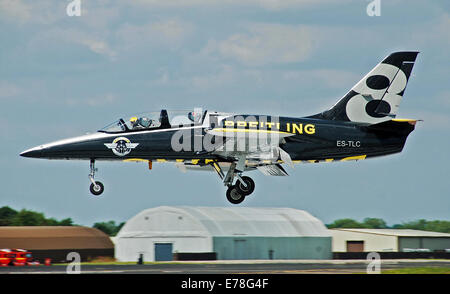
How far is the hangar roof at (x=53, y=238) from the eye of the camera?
244 feet

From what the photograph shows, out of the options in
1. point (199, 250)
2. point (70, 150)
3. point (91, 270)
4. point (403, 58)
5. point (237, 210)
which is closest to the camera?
point (70, 150)

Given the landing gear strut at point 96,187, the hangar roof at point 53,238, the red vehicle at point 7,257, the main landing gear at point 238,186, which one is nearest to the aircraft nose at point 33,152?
the landing gear strut at point 96,187

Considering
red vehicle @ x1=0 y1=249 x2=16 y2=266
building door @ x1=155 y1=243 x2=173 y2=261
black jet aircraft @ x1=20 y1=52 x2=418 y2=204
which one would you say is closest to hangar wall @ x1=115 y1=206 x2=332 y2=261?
building door @ x1=155 y1=243 x2=173 y2=261

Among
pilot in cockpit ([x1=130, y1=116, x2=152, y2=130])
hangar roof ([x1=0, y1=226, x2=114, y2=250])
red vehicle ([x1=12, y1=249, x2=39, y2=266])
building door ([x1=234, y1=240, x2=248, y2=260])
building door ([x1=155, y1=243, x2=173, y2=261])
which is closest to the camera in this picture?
pilot in cockpit ([x1=130, y1=116, x2=152, y2=130])

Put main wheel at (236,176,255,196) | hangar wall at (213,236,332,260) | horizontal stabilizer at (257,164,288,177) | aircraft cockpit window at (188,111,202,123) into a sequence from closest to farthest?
aircraft cockpit window at (188,111,202,123), main wheel at (236,176,255,196), horizontal stabilizer at (257,164,288,177), hangar wall at (213,236,332,260)

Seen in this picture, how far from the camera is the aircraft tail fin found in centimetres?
4600

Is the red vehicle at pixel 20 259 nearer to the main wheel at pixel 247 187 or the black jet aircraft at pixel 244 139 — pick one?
the black jet aircraft at pixel 244 139

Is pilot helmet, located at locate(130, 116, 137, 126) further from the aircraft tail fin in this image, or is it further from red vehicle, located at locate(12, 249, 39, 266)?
red vehicle, located at locate(12, 249, 39, 266)

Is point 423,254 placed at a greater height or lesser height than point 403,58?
lesser

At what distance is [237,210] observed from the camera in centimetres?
8456

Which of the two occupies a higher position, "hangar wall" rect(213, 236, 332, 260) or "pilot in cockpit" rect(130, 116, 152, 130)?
"pilot in cockpit" rect(130, 116, 152, 130)

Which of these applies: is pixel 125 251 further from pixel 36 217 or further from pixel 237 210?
pixel 36 217
